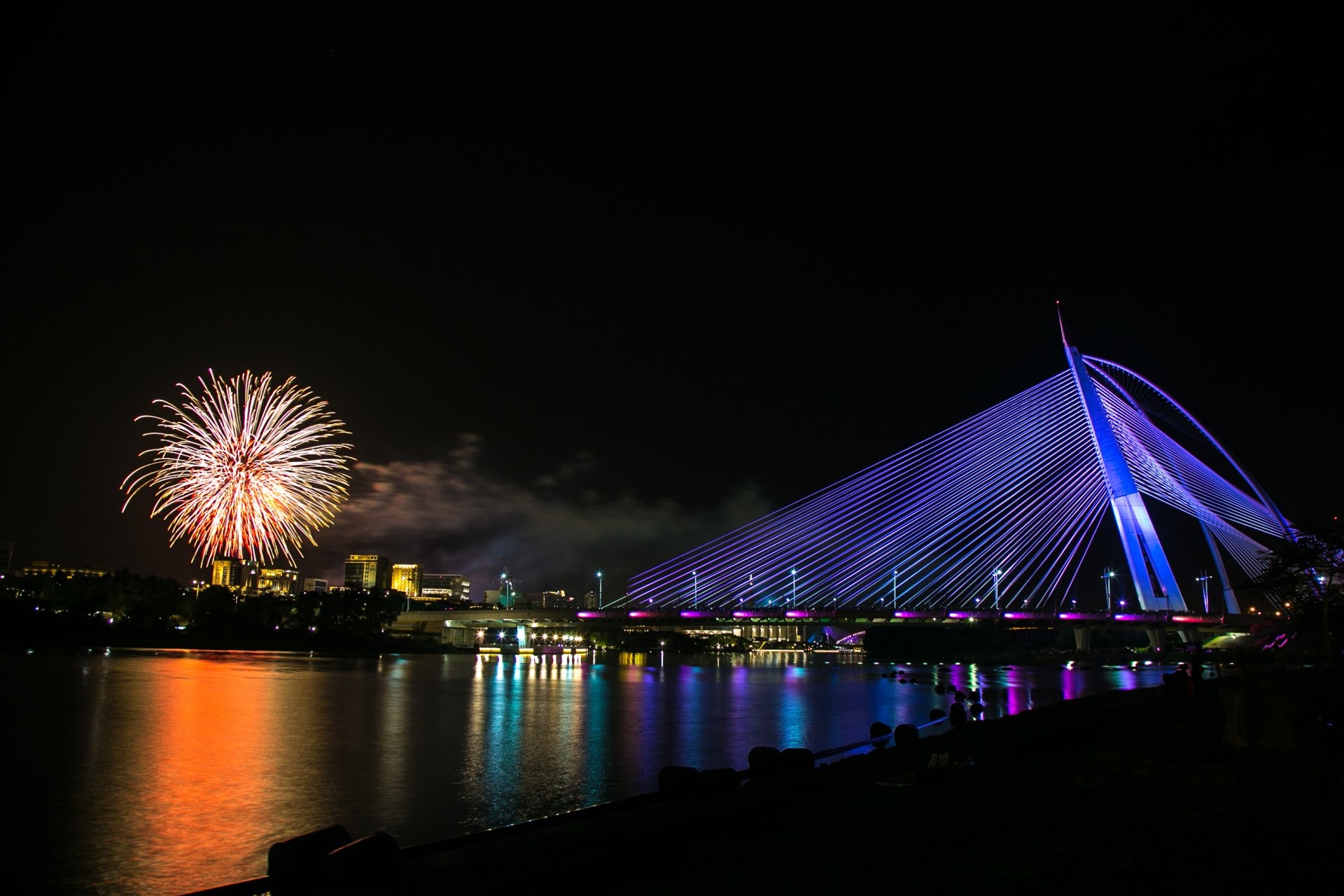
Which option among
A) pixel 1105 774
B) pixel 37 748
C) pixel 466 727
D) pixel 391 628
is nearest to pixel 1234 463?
pixel 466 727

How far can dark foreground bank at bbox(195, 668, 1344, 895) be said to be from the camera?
7.29 m

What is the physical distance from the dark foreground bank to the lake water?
309 centimetres

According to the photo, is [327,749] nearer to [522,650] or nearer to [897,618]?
[897,618]

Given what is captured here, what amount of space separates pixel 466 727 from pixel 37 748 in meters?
12.6

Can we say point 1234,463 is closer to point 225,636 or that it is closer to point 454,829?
point 454,829

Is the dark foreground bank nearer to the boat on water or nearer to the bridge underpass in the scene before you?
the bridge underpass

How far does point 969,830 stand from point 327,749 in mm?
22176

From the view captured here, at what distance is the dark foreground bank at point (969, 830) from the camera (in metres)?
7.29

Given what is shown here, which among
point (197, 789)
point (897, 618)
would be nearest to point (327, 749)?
point (197, 789)

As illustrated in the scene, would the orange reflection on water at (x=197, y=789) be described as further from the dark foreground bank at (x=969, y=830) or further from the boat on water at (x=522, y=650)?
the boat on water at (x=522, y=650)

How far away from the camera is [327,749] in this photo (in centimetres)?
2645

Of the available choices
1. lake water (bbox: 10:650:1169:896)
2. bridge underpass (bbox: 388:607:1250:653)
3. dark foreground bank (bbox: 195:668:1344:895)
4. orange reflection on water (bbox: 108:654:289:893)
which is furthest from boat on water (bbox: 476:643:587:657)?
dark foreground bank (bbox: 195:668:1344:895)

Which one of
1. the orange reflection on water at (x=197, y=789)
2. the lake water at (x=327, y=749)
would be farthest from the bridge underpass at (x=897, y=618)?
the orange reflection on water at (x=197, y=789)

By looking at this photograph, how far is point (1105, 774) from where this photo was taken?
11812 mm
